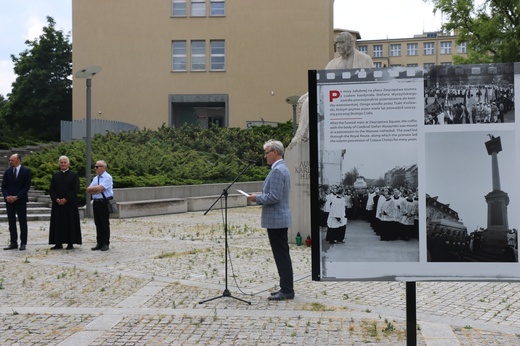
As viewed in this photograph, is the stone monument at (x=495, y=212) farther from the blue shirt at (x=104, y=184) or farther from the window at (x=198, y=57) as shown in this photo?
the window at (x=198, y=57)

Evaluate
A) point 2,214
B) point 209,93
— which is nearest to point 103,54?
point 209,93

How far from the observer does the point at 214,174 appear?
26000 mm

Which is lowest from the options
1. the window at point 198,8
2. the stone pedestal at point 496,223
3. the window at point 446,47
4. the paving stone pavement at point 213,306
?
the paving stone pavement at point 213,306

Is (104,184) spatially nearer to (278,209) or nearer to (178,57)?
(278,209)

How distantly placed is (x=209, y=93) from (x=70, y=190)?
3214 cm

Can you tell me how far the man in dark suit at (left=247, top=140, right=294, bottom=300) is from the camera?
7254 mm

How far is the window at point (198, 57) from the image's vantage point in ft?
145

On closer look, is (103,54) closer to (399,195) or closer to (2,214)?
(2,214)

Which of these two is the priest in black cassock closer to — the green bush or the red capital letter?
the green bush

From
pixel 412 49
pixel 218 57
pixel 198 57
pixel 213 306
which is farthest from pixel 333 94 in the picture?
pixel 412 49

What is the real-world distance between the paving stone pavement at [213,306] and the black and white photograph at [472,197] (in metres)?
1.57

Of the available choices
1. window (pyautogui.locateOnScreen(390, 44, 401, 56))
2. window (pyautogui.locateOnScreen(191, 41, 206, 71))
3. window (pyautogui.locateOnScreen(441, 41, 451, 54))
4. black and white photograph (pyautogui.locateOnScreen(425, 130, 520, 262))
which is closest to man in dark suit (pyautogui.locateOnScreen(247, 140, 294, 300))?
black and white photograph (pyautogui.locateOnScreen(425, 130, 520, 262))

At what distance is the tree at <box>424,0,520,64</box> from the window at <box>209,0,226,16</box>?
1511cm

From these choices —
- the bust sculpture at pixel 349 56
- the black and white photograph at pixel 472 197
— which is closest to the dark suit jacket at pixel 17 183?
the bust sculpture at pixel 349 56
